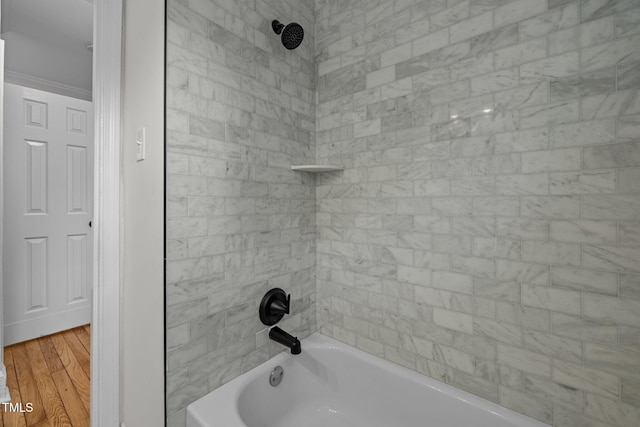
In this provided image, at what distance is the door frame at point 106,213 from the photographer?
1.23 metres

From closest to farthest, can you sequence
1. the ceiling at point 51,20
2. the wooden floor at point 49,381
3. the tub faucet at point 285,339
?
the tub faucet at point 285,339
the wooden floor at point 49,381
the ceiling at point 51,20

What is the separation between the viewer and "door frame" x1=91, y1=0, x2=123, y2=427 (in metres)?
1.23

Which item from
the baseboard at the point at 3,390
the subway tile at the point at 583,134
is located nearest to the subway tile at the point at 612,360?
the subway tile at the point at 583,134

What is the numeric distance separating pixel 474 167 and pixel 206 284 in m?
1.28

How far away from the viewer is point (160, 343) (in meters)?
1.06

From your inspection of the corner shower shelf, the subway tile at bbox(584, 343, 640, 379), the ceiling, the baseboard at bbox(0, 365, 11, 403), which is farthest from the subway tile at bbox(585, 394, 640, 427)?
the ceiling

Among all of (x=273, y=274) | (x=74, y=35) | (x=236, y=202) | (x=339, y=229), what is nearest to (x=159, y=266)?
(x=236, y=202)

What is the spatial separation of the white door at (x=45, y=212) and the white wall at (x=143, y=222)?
199 cm

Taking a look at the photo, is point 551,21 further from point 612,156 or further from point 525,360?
point 525,360

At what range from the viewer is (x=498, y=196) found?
1.10 meters

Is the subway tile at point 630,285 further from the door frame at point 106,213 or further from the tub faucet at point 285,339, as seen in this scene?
the door frame at point 106,213

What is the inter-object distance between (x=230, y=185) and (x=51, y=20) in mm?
A: 2513

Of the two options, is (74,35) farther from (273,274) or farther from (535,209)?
(535,209)

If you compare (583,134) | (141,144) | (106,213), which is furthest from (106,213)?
(583,134)
